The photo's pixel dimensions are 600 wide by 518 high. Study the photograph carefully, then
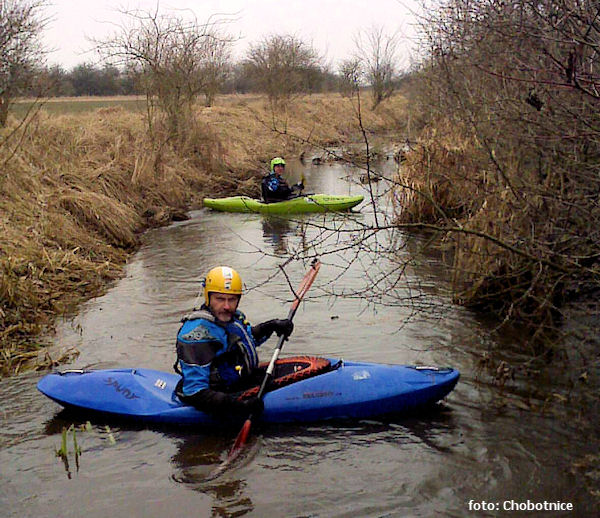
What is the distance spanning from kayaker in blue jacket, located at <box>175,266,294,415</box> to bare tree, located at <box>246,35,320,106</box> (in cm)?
2293

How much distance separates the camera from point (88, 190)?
450 inches

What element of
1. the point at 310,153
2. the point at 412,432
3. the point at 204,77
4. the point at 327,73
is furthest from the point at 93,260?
the point at 327,73

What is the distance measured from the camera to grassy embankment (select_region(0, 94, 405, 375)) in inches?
278

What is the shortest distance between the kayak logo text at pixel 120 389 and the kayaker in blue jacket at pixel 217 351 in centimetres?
36

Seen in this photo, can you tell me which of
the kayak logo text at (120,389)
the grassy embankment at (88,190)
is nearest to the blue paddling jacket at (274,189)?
the grassy embankment at (88,190)

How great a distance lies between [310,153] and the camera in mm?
25547

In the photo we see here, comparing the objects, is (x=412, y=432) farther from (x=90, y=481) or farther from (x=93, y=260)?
(x=93, y=260)

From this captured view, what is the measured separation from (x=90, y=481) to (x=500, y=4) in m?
3.82

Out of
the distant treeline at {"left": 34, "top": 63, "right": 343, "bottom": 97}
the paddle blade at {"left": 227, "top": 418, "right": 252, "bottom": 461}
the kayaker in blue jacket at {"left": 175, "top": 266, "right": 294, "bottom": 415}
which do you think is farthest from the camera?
the distant treeline at {"left": 34, "top": 63, "right": 343, "bottom": 97}

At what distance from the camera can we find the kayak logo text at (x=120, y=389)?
5.07m

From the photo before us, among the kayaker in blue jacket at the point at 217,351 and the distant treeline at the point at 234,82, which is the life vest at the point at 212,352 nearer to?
the kayaker in blue jacket at the point at 217,351

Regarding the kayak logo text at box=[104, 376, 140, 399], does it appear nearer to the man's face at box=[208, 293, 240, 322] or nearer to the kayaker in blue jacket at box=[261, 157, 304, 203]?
the man's face at box=[208, 293, 240, 322]

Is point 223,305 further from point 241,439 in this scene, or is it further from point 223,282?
point 241,439

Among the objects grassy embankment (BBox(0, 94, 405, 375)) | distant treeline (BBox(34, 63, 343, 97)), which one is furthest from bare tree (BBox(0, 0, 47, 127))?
distant treeline (BBox(34, 63, 343, 97))
